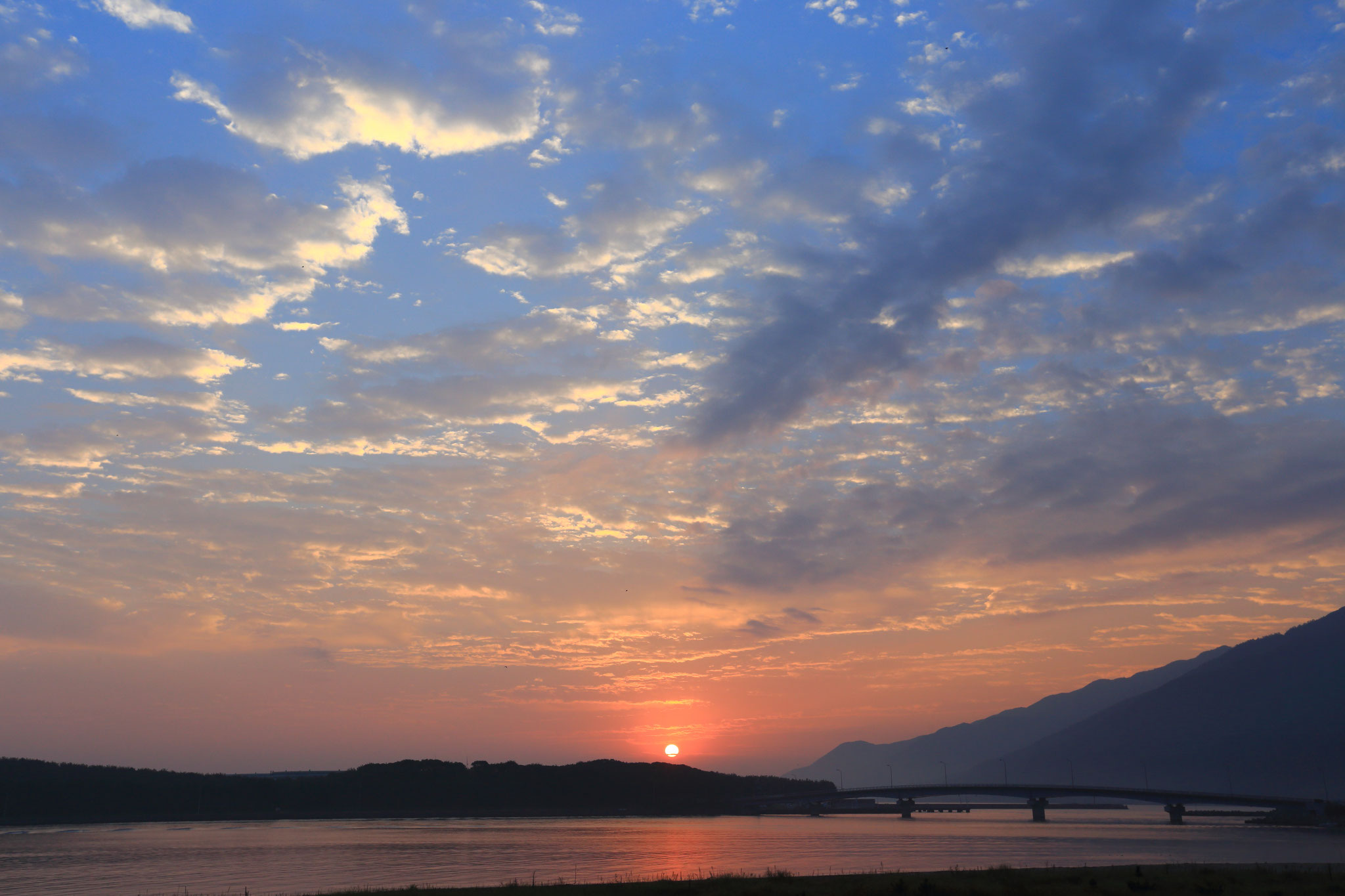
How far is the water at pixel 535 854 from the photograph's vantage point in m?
80.6

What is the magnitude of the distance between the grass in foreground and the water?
14.6 m

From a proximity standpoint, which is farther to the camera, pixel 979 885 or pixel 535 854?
pixel 535 854

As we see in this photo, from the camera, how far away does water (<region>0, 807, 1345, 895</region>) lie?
3172 inches

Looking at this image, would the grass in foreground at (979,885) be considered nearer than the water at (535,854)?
Yes

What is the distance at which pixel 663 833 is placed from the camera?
177 meters

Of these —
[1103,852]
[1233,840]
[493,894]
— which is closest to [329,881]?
[493,894]

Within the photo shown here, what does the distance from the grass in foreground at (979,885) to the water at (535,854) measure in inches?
576

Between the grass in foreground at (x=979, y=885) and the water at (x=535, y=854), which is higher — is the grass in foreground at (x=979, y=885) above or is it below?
above

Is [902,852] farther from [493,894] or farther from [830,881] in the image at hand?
[493,894]

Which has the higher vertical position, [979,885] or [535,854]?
[979,885]

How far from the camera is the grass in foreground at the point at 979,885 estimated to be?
173ft

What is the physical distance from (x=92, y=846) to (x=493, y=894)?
116720 millimetres

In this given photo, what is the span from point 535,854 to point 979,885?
70744 millimetres

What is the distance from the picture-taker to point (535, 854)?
113 metres
